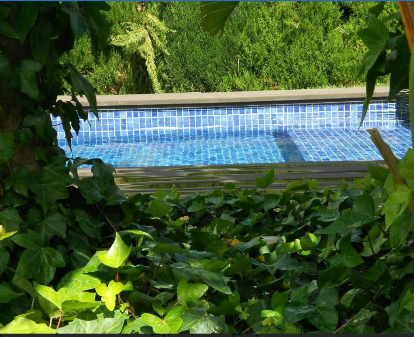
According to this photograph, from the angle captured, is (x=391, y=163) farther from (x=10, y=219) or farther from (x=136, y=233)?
(x=10, y=219)

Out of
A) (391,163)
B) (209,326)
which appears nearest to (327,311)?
(209,326)

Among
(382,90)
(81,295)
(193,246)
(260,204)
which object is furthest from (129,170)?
(382,90)

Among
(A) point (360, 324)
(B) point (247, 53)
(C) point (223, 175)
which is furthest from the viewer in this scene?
(B) point (247, 53)

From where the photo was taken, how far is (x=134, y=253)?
1752 millimetres

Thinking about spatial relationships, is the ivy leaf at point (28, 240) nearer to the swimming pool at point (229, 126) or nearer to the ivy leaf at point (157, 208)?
the ivy leaf at point (157, 208)

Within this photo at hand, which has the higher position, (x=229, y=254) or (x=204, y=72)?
(x=229, y=254)

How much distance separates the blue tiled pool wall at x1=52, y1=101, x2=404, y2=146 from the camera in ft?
28.7

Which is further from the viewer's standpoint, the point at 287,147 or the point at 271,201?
the point at 287,147

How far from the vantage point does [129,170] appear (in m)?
5.07

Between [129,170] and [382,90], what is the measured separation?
16.8 ft

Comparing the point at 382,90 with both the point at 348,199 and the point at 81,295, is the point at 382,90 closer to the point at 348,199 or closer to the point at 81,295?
the point at 348,199

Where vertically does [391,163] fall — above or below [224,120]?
above

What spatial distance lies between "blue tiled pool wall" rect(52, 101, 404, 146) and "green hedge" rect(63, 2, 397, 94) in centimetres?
179

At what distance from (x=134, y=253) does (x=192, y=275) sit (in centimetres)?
33
